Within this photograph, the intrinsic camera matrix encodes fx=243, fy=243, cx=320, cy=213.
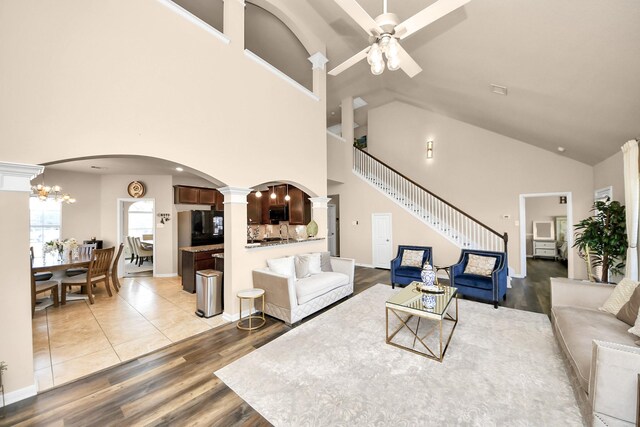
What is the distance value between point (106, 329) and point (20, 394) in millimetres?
1351

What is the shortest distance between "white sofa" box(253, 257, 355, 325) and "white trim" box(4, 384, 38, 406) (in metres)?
2.29

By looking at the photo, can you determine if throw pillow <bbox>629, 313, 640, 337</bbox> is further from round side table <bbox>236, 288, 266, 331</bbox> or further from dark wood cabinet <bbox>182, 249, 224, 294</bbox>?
dark wood cabinet <bbox>182, 249, 224, 294</bbox>

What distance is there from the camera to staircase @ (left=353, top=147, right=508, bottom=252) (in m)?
5.64

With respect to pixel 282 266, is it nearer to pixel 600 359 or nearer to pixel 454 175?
pixel 600 359

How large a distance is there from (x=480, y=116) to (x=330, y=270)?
16.9 feet

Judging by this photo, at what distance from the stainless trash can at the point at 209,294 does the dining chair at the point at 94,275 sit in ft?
7.48

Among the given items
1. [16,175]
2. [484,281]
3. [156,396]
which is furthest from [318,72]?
[156,396]

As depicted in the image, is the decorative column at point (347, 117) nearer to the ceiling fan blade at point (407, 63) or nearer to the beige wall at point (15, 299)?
the ceiling fan blade at point (407, 63)

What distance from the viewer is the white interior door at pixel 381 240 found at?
7.04m

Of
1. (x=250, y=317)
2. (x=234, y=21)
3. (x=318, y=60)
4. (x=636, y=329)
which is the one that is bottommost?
(x=250, y=317)

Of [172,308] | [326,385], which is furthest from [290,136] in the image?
[326,385]

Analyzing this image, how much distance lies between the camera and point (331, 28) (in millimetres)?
5145

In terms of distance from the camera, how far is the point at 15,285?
6.63 feet

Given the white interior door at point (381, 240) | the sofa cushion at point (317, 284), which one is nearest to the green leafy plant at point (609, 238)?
the white interior door at point (381, 240)
